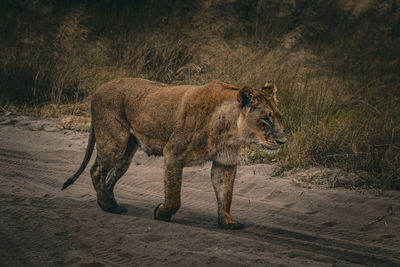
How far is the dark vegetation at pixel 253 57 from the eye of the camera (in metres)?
5.91

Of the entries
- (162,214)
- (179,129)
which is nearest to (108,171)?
(162,214)

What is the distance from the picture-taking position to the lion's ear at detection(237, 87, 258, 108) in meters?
3.93

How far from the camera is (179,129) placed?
13.6 ft

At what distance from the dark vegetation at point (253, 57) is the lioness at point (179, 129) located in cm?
174

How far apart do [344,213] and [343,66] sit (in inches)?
243

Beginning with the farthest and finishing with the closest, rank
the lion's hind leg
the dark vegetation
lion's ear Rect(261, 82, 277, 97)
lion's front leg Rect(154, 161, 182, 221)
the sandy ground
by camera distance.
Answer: the dark vegetation → the lion's hind leg → lion's ear Rect(261, 82, 277, 97) → lion's front leg Rect(154, 161, 182, 221) → the sandy ground

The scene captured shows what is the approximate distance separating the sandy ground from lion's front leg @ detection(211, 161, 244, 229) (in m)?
0.12

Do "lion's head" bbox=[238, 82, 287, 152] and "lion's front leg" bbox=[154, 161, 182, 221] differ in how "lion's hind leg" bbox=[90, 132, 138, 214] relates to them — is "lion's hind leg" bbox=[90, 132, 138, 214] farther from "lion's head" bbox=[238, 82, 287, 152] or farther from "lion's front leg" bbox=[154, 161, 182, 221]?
"lion's head" bbox=[238, 82, 287, 152]

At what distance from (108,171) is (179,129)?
0.92 metres

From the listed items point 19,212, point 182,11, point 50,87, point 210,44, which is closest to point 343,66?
point 210,44

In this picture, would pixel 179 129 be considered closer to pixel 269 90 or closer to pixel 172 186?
pixel 172 186

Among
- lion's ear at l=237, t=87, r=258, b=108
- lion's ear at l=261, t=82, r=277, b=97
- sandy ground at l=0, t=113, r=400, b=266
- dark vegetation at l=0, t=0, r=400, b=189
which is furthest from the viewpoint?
dark vegetation at l=0, t=0, r=400, b=189

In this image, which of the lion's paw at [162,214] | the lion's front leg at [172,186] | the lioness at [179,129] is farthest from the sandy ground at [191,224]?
the lioness at [179,129]

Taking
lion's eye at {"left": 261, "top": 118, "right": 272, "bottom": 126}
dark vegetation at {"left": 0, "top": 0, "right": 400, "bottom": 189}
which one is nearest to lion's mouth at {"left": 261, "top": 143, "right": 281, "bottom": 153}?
lion's eye at {"left": 261, "top": 118, "right": 272, "bottom": 126}
